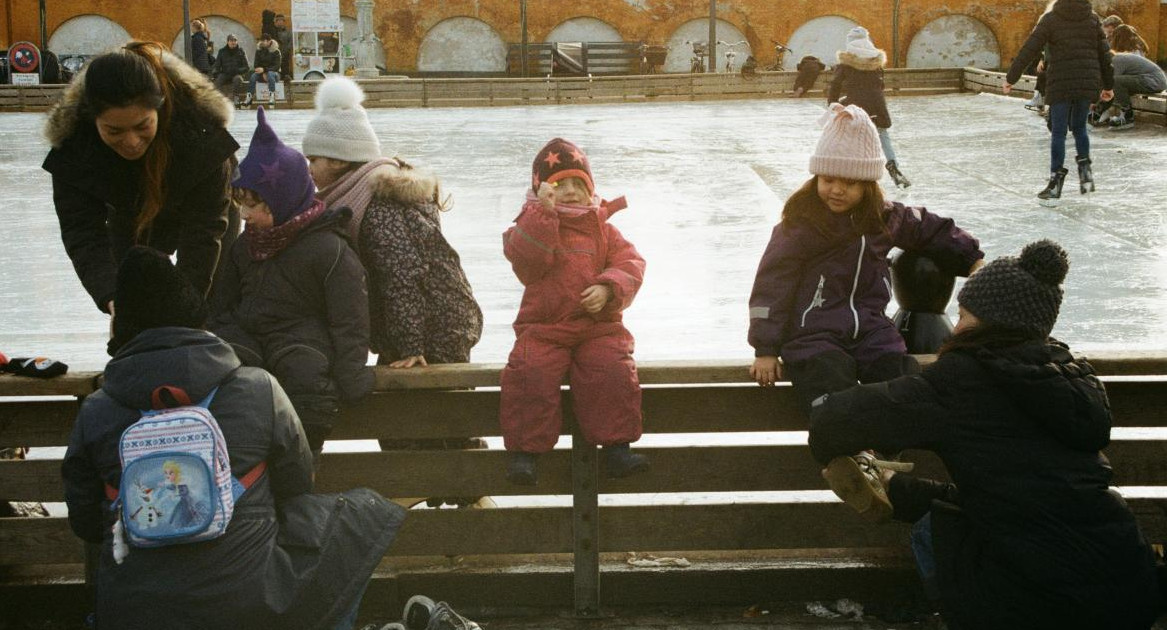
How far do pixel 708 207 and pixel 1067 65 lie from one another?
3226 millimetres

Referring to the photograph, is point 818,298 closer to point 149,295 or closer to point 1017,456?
point 1017,456

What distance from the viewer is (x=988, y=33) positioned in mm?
36594

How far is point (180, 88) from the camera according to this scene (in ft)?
12.1

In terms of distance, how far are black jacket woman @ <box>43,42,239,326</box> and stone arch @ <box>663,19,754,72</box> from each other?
33748 millimetres

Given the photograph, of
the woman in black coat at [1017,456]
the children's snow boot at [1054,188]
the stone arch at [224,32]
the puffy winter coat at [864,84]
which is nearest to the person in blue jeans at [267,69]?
the stone arch at [224,32]

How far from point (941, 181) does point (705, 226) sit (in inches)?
136

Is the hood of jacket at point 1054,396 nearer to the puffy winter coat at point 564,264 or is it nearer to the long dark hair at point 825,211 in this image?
the long dark hair at point 825,211

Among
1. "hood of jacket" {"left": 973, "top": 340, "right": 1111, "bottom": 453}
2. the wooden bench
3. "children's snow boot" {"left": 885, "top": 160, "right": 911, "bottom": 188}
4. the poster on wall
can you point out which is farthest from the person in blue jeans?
"hood of jacket" {"left": 973, "top": 340, "right": 1111, "bottom": 453}

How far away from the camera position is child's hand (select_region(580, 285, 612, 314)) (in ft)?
11.1

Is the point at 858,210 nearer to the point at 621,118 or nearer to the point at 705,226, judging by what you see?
the point at 705,226

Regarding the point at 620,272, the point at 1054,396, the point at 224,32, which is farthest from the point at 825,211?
the point at 224,32

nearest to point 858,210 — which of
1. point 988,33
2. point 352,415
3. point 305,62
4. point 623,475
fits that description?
point 623,475

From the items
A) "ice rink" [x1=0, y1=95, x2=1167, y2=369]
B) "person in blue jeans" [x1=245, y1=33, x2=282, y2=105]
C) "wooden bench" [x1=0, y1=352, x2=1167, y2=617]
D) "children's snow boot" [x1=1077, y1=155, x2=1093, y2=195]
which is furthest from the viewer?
"person in blue jeans" [x1=245, y1=33, x2=282, y2=105]

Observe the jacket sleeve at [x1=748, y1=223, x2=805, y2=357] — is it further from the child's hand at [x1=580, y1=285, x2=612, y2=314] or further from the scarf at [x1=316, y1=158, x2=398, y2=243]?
the scarf at [x1=316, y1=158, x2=398, y2=243]
